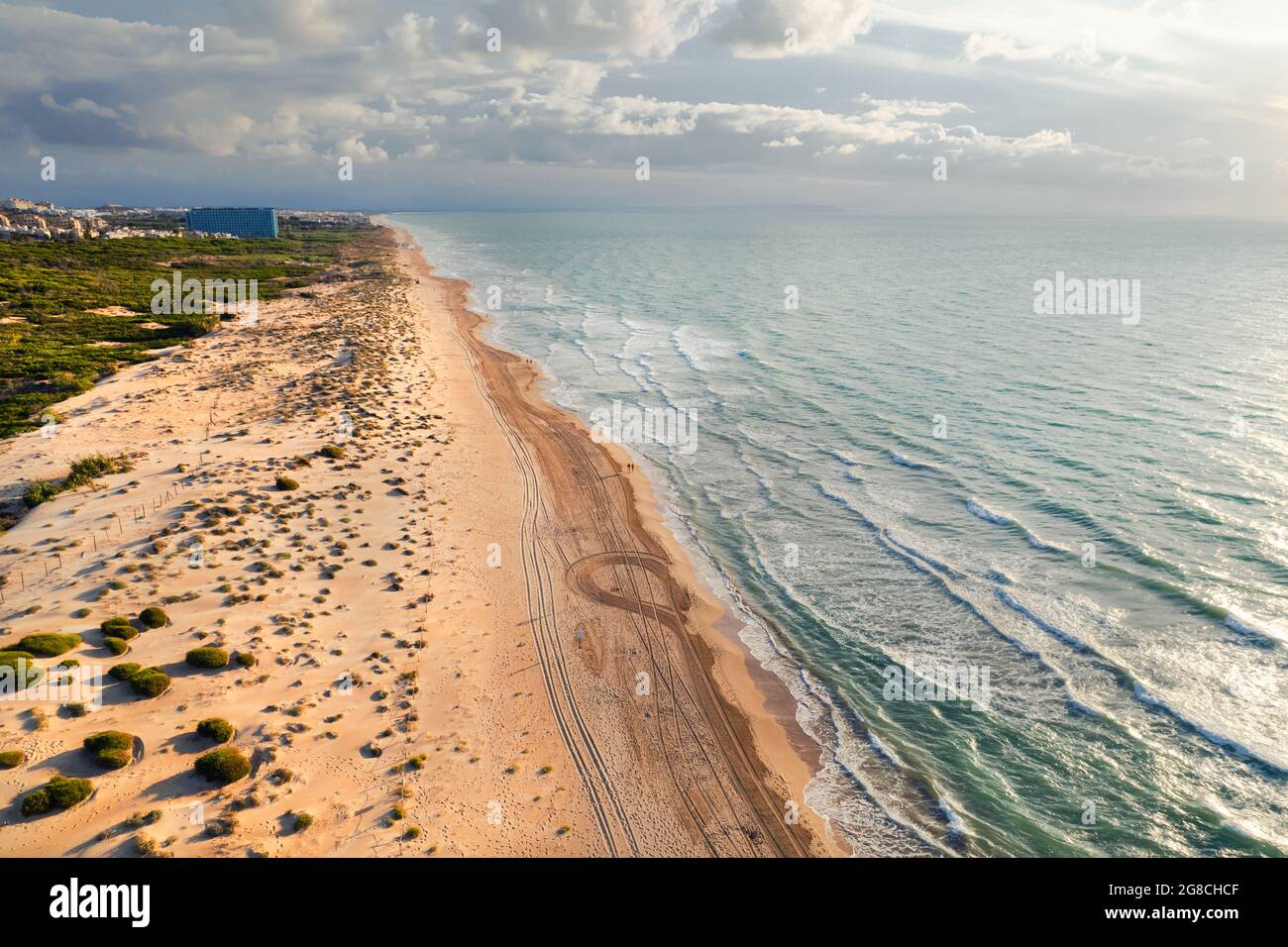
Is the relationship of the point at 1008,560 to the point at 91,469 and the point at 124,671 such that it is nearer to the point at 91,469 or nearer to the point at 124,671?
the point at 124,671

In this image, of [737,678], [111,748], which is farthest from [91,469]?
[737,678]

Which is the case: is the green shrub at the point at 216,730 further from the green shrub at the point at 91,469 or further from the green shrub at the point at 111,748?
the green shrub at the point at 91,469

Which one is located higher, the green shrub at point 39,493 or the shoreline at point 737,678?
the green shrub at point 39,493

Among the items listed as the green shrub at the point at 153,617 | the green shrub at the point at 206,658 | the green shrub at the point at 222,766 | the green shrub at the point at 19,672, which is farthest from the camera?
the green shrub at the point at 153,617

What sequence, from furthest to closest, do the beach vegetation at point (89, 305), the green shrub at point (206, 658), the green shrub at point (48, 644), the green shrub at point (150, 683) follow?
the beach vegetation at point (89, 305) < the green shrub at point (206, 658) < the green shrub at point (48, 644) < the green shrub at point (150, 683)

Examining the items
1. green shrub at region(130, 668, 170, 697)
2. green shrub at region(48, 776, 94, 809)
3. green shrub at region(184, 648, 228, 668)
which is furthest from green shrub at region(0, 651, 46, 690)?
green shrub at region(48, 776, 94, 809)

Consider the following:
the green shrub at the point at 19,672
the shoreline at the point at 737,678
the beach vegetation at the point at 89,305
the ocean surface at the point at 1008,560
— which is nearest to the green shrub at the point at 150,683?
the green shrub at the point at 19,672

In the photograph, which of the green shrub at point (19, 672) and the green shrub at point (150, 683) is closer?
the green shrub at point (19, 672)
